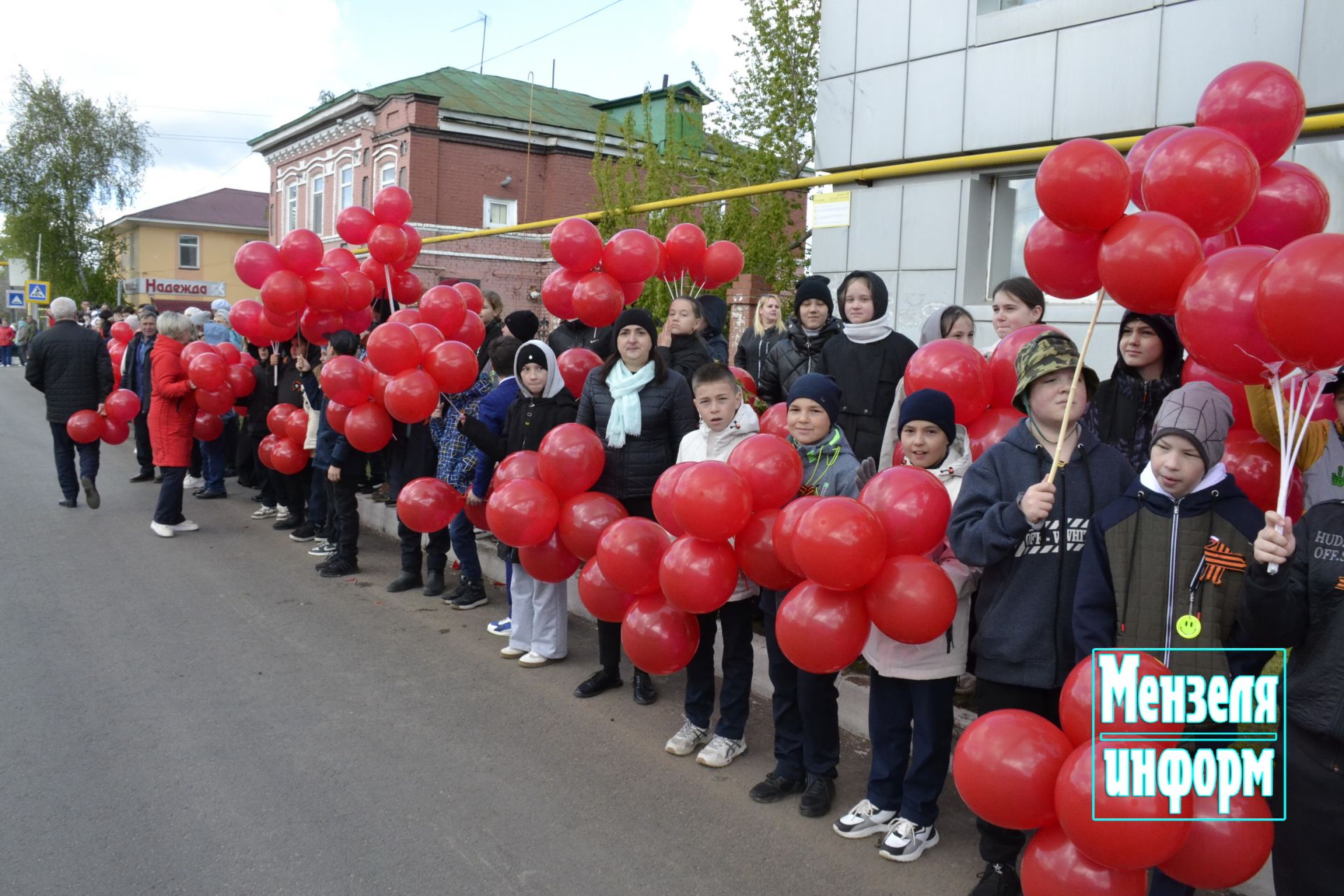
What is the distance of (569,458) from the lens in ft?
16.3

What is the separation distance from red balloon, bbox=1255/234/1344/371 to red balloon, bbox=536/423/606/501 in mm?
3178

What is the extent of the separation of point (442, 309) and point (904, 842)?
5.05 m

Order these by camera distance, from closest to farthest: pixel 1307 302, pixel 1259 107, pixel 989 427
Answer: pixel 1307 302, pixel 1259 107, pixel 989 427

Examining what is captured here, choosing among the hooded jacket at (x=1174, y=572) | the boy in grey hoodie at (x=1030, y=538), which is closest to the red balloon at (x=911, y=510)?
the boy in grey hoodie at (x=1030, y=538)

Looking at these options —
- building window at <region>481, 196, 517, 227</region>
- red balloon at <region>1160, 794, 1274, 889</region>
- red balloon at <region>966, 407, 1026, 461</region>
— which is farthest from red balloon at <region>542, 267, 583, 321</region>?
building window at <region>481, 196, 517, 227</region>

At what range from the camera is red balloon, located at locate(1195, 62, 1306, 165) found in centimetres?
326

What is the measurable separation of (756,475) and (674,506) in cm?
36

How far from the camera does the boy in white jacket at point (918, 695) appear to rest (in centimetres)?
367

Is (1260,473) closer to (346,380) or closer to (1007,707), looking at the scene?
(1007,707)

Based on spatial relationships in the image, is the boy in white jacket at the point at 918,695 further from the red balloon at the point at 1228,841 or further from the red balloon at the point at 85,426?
the red balloon at the point at 85,426

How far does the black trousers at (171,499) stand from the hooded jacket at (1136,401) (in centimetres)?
815

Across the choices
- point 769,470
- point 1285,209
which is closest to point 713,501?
point 769,470

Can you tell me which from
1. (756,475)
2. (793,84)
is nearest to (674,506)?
(756,475)

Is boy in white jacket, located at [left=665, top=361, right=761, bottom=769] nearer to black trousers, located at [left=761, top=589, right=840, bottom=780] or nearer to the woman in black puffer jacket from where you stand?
black trousers, located at [left=761, top=589, right=840, bottom=780]
